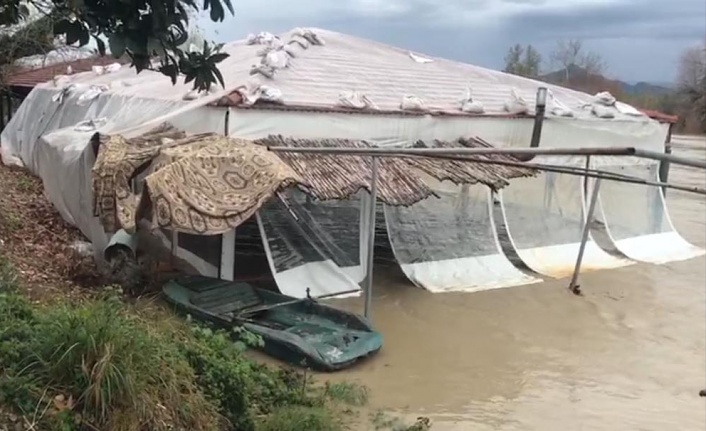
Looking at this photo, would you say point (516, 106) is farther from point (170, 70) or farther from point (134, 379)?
point (170, 70)

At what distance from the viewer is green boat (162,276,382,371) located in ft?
25.3

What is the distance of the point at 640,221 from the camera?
578 inches

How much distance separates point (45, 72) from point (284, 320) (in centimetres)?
1745

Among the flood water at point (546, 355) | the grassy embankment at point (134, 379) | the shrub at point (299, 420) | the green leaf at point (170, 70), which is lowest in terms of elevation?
the flood water at point (546, 355)

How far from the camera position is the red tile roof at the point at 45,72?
21.7 metres

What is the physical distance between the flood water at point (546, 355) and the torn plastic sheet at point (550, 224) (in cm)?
46

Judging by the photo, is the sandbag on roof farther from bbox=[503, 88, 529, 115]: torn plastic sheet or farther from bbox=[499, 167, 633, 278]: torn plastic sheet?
bbox=[503, 88, 529, 115]: torn plastic sheet

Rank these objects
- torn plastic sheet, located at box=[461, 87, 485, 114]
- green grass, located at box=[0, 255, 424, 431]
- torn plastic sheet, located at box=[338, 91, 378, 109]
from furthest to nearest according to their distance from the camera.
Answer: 1. torn plastic sheet, located at box=[461, 87, 485, 114]
2. torn plastic sheet, located at box=[338, 91, 378, 109]
3. green grass, located at box=[0, 255, 424, 431]

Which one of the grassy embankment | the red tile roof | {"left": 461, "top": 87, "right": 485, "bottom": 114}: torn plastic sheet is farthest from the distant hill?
the grassy embankment

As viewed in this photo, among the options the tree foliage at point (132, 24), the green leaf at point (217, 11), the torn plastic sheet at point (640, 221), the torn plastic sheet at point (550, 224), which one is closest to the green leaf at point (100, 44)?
the tree foliage at point (132, 24)

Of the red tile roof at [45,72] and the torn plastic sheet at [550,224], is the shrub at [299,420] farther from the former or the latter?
the red tile roof at [45,72]

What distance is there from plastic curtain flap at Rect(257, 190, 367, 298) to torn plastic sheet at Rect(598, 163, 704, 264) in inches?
223

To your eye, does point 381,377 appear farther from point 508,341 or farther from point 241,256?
point 241,256

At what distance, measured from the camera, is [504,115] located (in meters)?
12.9
